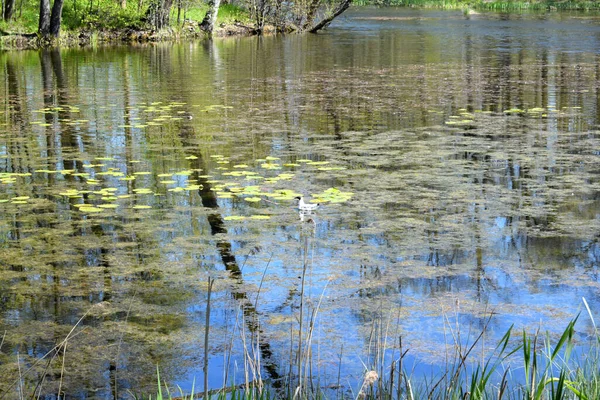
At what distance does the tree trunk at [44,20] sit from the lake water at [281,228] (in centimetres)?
1110

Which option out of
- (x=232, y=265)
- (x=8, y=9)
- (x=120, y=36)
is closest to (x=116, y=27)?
(x=120, y=36)

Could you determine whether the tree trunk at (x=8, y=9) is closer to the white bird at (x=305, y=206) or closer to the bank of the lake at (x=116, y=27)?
the bank of the lake at (x=116, y=27)

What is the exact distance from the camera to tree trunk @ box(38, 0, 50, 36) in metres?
23.8

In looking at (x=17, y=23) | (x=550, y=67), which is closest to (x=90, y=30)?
(x=17, y=23)

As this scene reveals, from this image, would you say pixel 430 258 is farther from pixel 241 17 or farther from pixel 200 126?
pixel 241 17

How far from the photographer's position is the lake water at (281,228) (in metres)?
3.97

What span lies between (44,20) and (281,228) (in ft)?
65.5

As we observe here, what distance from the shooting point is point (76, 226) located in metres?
5.92

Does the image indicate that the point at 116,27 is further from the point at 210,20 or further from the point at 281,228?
the point at 281,228

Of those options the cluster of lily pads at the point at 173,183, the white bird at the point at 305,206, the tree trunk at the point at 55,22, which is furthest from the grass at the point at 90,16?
the white bird at the point at 305,206

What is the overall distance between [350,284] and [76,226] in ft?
6.62

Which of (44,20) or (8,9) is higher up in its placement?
(8,9)

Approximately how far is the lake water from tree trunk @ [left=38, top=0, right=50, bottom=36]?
11.1m

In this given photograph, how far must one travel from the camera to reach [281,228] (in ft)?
19.1
